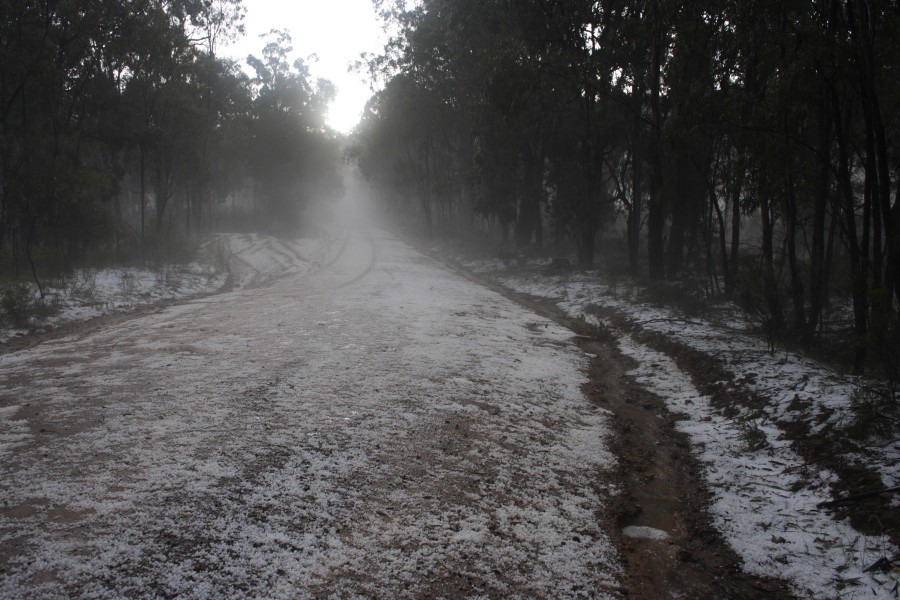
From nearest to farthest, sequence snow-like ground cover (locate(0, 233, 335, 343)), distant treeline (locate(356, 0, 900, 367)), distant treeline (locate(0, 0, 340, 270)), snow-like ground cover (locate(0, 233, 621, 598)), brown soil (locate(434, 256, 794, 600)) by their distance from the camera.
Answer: snow-like ground cover (locate(0, 233, 621, 598)) → brown soil (locate(434, 256, 794, 600)) → distant treeline (locate(356, 0, 900, 367)) → snow-like ground cover (locate(0, 233, 335, 343)) → distant treeline (locate(0, 0, 340, 270))

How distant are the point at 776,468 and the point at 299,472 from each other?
386cm

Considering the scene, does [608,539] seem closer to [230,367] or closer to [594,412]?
[594,412]

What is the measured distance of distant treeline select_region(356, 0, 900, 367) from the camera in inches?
265

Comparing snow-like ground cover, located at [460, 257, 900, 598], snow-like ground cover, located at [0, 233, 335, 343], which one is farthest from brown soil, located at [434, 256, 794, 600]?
snow-like ground cover, located at [0, 233, 335, 343]

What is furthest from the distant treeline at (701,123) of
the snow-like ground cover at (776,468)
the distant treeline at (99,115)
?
the distant treeline at (99,115)

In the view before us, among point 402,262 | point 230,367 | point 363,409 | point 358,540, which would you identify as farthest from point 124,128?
point 358,540

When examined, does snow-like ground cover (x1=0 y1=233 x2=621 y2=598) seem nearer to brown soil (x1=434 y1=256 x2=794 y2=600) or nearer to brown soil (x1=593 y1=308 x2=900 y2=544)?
brown soil (x1=434 y1=256 x2=794 y2=600)

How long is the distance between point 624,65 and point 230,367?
13.6 m

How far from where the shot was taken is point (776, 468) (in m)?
4.73

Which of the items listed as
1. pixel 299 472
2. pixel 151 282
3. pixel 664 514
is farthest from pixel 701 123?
pixel 151 282

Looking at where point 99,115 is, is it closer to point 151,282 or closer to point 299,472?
point 151,282

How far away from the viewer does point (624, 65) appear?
15.5m

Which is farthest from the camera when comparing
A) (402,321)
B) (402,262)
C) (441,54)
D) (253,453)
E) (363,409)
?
(441,54)

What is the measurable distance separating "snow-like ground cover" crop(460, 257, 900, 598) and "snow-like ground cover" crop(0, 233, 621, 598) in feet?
3.06
